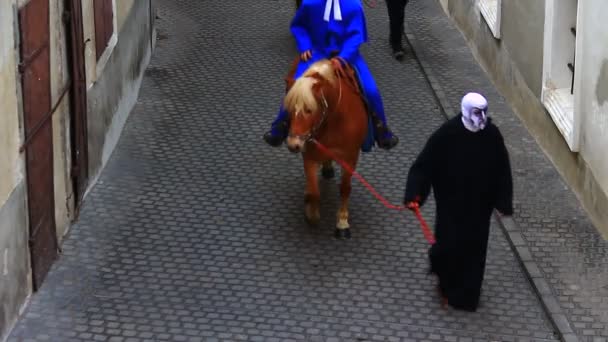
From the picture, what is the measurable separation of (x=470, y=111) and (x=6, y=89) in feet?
11.1

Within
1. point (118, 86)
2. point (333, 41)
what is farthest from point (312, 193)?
point (118, 86)

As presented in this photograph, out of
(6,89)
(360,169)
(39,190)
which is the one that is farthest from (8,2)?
(360,169)

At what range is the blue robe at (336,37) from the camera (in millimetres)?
12438

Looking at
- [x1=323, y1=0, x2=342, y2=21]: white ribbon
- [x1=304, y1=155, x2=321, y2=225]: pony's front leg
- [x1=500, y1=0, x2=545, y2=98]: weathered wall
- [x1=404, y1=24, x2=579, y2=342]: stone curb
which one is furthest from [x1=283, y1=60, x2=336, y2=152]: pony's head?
[x1=500, y1=0, x2=545, y2=98]: weathered wall

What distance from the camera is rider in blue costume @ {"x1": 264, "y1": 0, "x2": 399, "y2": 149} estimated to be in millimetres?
12453

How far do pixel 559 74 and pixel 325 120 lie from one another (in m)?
3.55

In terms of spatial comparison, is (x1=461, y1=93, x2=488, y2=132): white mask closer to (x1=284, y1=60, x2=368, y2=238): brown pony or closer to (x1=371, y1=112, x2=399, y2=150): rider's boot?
(x1=284, y1=60, x2=368, y2=238): brown pony

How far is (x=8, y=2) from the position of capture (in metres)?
9.87

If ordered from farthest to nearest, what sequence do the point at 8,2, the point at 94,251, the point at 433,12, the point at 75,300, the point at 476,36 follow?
the point at 433,12, the point at 476,36, the point at 94,251, the point at 75,300, the point at 8,2

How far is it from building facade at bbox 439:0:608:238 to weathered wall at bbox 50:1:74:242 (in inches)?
186

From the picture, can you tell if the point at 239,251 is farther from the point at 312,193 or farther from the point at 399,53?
the point at 399,53

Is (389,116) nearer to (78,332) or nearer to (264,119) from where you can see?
(264,119)

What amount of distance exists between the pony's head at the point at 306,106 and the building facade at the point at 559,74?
2.59 meters

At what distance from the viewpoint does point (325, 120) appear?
11.7 metres
